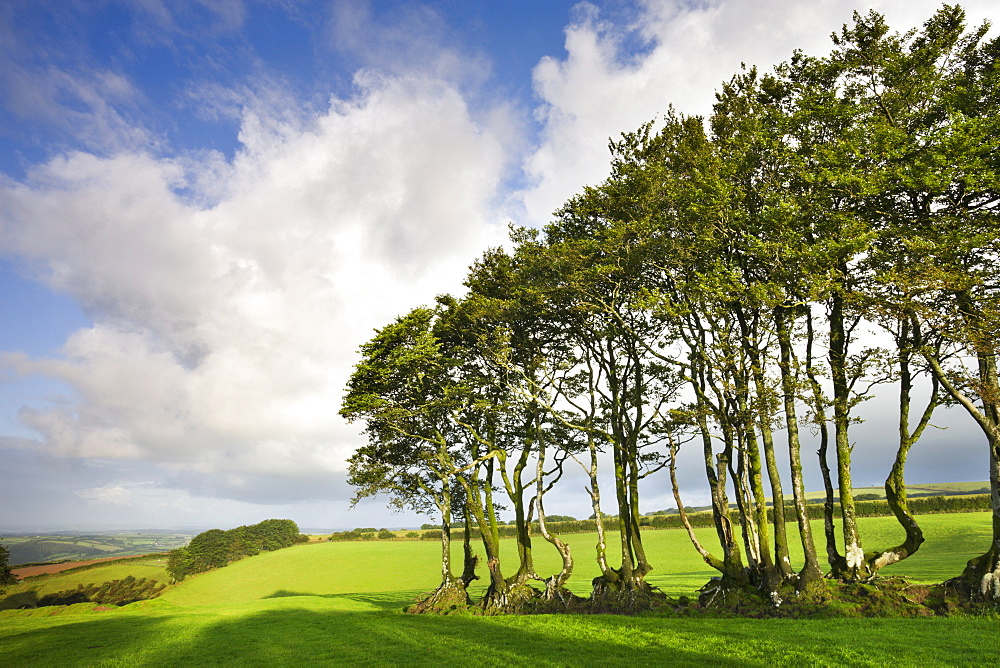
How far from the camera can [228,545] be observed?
78312 mm

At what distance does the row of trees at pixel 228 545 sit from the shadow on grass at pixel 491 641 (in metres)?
52.7

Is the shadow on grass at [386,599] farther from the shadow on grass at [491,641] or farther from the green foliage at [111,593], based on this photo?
the green foliage at [111,593]

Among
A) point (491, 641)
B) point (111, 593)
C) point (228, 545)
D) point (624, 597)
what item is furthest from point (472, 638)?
point (228, 545)

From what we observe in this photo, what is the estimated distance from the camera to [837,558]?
17.7 m

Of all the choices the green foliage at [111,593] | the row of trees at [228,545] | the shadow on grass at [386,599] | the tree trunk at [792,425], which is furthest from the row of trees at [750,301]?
the row of trees at [228,545]

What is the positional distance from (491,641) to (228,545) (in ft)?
259

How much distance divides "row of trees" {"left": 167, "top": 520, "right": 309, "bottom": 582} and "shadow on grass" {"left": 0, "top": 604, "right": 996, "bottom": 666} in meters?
52.7

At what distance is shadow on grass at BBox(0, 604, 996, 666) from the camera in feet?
35.4

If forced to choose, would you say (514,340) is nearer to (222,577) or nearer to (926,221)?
(926,221)

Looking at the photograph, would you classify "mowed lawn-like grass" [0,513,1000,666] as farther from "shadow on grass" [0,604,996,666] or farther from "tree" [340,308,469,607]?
"tree" [340,308,469,607]

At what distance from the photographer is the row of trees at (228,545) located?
2736 inches

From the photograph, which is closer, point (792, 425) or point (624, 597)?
point (792, 425)

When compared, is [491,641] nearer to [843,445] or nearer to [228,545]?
[843,445]

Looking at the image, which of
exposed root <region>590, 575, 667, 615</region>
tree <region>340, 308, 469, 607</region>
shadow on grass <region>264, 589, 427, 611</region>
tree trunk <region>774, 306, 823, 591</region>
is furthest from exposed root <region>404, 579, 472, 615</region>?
tree trunk <region>774, 306, 823, 591</region>
